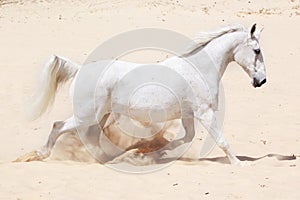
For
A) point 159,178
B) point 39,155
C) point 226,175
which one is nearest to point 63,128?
point 39,155

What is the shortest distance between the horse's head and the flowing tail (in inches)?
69.4

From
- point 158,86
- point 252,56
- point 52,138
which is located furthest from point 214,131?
point 52,138

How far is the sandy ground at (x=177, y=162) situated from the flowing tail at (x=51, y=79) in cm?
57

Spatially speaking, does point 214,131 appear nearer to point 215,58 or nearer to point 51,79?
point 215,58

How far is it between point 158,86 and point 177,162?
0.85 meters

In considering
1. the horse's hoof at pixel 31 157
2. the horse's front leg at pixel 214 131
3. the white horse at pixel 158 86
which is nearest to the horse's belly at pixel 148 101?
the white horse at pixel 158 86

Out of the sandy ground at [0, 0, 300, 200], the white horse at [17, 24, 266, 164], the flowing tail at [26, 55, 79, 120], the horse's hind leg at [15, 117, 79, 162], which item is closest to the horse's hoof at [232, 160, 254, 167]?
the white horse at [17, 24, 266, 164]

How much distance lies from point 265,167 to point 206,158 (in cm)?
80

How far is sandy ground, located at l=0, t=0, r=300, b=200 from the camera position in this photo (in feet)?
16.1

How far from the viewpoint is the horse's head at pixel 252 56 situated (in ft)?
19.4

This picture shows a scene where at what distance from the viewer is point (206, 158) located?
20.5 ft

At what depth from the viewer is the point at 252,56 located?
5.95 meters

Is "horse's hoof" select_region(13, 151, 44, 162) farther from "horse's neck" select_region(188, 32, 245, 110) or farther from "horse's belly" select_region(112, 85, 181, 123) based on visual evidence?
"horse's neck" select_region(188, 32, 245, 110)

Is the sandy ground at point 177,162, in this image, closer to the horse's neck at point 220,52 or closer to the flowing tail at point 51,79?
the flowing tail at point 51,79
